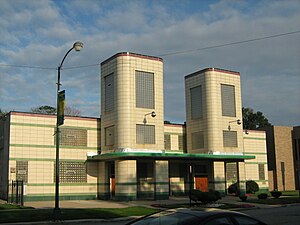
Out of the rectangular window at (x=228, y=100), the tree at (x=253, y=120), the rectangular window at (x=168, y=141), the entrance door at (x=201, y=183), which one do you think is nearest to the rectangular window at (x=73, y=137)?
the rectangular window at (x=168, y=141)

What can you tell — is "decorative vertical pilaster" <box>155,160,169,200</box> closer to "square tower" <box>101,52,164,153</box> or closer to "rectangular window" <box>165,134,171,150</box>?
"square tower" <box>101,52,164,153</box>

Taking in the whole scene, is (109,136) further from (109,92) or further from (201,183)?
(201,183)

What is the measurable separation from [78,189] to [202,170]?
13494mm

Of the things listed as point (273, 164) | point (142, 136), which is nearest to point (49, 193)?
point (142, 136)

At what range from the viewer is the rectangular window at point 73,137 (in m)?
37.2

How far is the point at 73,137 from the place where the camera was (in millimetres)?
37656

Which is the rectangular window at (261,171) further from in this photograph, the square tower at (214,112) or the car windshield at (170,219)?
the car windshield at (170,219)

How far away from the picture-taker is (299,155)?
187 ft

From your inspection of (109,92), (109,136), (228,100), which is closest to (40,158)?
(109,136)

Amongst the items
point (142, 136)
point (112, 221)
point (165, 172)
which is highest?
point (142, 136)

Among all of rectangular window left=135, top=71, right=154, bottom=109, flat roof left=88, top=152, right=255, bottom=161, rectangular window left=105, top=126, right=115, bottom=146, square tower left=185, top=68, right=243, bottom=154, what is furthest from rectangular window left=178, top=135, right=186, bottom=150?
rectangular window left=105, top=126, right=115, bottom=146

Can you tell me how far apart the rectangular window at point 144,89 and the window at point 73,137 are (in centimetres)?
589

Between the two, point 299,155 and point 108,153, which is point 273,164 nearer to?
point 299,155

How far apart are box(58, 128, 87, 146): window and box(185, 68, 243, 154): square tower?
11591mm
